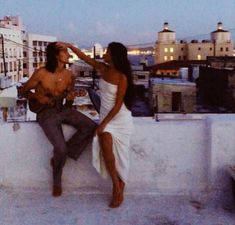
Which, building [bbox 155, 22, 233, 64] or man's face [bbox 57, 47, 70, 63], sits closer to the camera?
man's face [bbox 57, 47, 70, 63]

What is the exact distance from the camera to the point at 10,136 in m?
4.55

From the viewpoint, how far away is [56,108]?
436 cm

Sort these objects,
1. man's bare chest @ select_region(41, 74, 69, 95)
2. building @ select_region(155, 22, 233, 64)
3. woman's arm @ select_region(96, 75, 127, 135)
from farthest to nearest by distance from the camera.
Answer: building @ select_region(155, 22, 233, 64) < man's bare chest @ select_region(41, 74, 69, 95) < woman's arm @ select_region(96, 75, 127, 135)

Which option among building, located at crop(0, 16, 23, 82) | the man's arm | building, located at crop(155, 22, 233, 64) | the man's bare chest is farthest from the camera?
building, located at crop(155, 22, 233, 64)

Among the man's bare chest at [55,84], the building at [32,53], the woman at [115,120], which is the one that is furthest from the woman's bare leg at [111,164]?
the building at [32,53]

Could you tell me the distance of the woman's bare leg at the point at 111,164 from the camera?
4.14 metres

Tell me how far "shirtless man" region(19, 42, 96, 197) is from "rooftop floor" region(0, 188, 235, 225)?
0.27 meters

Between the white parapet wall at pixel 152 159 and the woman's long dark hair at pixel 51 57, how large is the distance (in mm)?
614

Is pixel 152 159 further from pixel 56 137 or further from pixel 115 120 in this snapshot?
pixel 56 137

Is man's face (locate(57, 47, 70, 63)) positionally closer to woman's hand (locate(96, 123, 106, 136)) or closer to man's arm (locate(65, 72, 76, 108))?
man's arm (locate(65, 72, 76, 108))

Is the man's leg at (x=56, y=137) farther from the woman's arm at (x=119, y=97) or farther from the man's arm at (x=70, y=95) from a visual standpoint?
the woman's arm at (x=119, y=97)

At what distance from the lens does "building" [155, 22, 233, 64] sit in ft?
240

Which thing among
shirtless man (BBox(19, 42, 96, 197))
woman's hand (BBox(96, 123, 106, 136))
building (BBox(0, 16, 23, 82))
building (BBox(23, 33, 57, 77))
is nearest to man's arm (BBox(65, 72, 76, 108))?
shirtless man (BBox(19, 42, 96, 197))

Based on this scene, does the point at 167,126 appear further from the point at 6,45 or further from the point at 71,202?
the point at 6,45
